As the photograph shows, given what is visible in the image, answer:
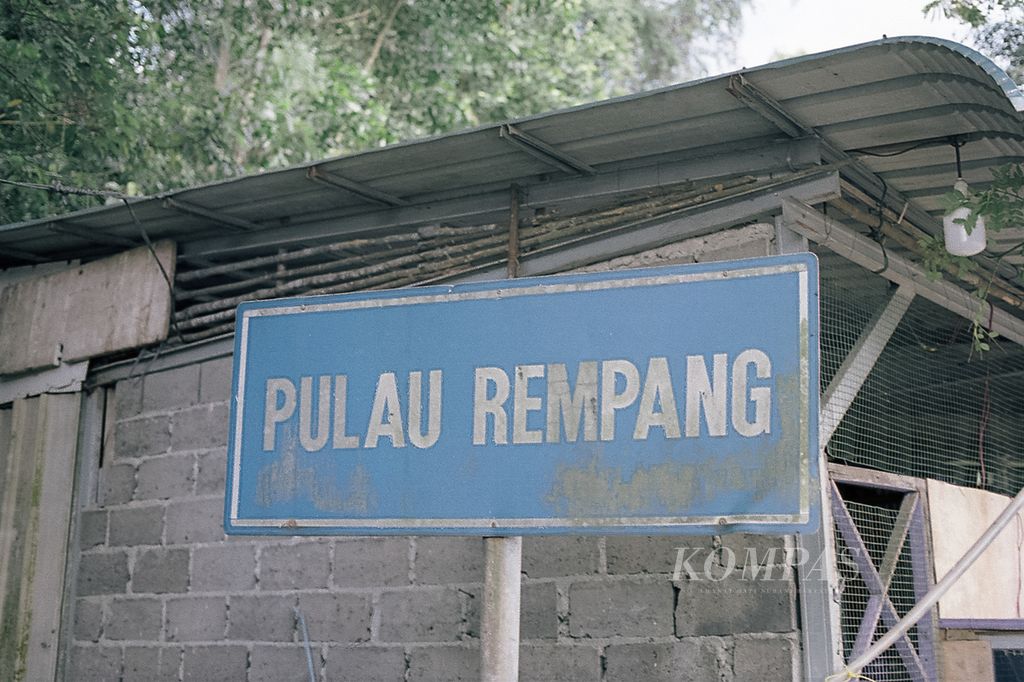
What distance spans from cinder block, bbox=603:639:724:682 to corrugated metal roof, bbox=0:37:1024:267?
2.00m

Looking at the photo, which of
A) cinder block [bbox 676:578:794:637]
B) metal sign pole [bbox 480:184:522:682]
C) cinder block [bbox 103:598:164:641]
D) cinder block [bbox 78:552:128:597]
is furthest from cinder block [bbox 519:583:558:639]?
cinder block [bbox 78:552:128:597]

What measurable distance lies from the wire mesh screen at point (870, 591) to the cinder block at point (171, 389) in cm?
328

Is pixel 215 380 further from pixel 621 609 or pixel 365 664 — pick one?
pixel 621 609

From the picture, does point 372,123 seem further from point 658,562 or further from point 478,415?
point 478,415

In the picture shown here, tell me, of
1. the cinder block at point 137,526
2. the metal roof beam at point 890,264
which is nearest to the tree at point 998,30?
the metal roof beam at point 890,264

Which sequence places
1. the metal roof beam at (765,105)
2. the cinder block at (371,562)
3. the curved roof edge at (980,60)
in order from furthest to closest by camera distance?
the cinder block at (371,562) → the metal roof beam at (765,105) → the curved roof edge at (980,60)

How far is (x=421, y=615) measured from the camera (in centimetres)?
508

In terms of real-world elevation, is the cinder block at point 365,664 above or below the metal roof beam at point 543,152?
below

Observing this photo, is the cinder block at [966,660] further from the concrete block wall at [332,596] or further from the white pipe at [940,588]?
the white pipe at [940,588]

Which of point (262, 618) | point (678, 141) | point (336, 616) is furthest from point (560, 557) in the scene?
point (678, 141)

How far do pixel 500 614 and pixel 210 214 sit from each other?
342 centimetres

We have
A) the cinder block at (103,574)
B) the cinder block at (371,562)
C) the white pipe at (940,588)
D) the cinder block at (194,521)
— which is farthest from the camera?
the cinder block at (103,574)

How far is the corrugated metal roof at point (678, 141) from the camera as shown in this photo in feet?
13.3

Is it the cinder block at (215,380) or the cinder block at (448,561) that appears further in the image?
the cinder block at (215,380)
